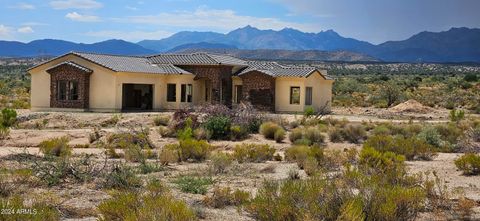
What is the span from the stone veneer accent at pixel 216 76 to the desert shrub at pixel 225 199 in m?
28.5

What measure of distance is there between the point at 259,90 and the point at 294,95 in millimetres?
2844

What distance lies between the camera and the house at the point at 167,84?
38188mm

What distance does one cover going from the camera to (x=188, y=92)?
41.9 metres

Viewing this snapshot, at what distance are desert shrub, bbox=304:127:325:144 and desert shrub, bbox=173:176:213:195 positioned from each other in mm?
11812

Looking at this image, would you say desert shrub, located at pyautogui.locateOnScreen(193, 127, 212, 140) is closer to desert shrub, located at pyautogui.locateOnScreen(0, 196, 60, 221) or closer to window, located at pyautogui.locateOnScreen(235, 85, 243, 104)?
window, located at pyautogui.locateOnScreen(235, 85, 243, 104)

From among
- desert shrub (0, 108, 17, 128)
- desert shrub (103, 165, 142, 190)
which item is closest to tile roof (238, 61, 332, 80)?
desert shrub (0, 108, 17, 128)

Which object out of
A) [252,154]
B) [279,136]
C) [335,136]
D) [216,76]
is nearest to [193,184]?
[252,154]

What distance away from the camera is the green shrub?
1077 inches

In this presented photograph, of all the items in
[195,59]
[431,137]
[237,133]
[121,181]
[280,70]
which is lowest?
[121,181]

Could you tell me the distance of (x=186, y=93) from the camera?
41.8 metres

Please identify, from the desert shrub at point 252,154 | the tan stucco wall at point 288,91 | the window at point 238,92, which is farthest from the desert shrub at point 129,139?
the window at point 238,92

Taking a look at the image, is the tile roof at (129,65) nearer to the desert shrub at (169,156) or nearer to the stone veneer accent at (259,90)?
the stone veneer accent at (259,90)

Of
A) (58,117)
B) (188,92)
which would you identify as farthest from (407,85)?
(58,117)

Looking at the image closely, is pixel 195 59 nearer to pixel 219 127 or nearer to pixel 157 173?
pixel 219 127
